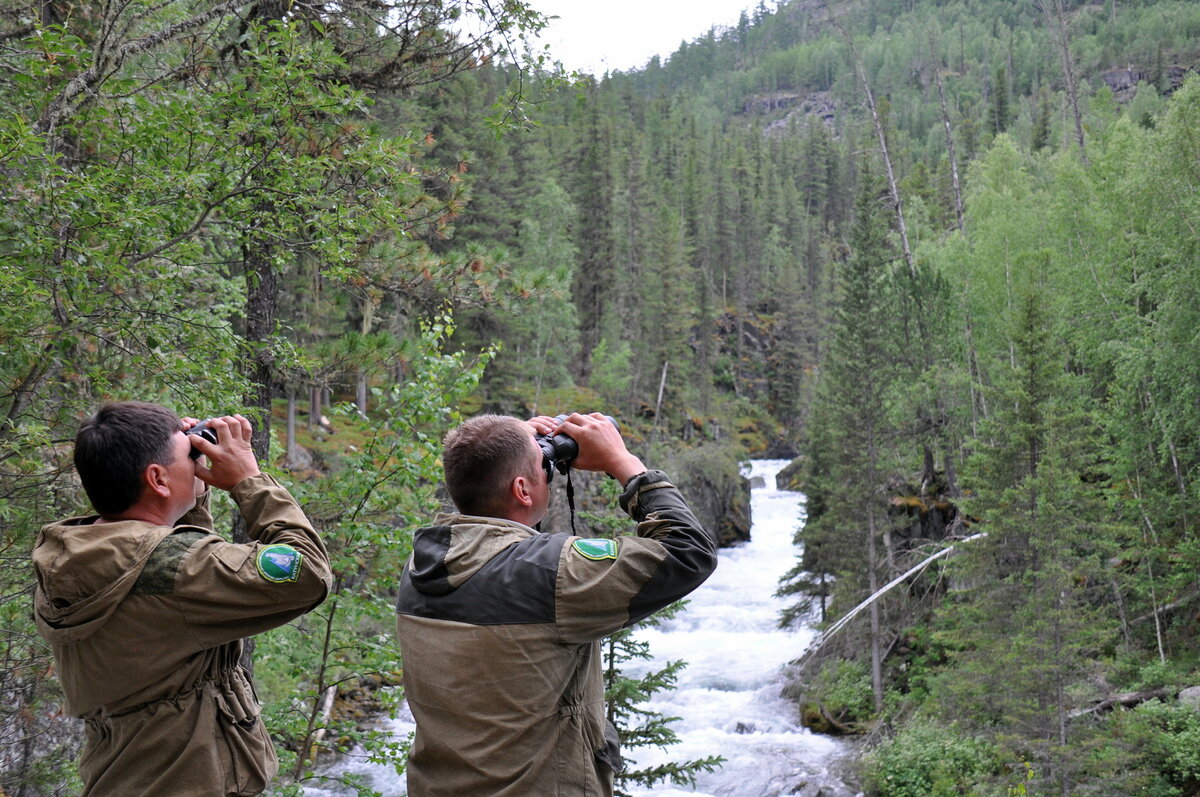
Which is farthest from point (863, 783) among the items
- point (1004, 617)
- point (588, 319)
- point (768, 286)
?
point (768, 286)

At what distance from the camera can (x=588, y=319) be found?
4472cm

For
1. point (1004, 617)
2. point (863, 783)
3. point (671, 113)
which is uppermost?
point (671, 113)

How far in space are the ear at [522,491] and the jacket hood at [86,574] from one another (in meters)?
0.95

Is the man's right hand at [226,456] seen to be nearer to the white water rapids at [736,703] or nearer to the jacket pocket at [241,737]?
the jacket pocket at [241,737]

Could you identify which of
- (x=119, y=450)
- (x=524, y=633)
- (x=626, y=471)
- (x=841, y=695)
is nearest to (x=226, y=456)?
(x=119, y=450)

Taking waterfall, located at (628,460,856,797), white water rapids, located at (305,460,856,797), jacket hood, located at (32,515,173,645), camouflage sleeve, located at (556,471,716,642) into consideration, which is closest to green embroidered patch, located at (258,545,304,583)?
jacket hood, located at (32,515,173,645)

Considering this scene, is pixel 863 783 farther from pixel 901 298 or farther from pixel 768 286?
pixel 768 286

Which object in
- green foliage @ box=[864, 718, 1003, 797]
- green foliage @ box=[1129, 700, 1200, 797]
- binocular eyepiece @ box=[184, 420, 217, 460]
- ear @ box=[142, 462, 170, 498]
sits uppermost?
binocular eyepiece @ box=[184, 420, 217, 460]

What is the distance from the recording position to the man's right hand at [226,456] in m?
2.47

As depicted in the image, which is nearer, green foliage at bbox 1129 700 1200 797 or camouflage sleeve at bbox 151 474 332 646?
camouflage sleeve at bbox 151 474 332 646

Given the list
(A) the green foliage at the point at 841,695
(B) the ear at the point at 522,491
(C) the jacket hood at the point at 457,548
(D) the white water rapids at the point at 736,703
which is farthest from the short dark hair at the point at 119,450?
(A) the green foliage at the point at 841,695

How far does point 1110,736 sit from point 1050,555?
9.02ft

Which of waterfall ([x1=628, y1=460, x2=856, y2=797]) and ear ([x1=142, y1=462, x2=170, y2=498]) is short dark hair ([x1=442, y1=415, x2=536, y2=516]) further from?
waterfall ([x1=628, y1=460, x2=856, y2=797])

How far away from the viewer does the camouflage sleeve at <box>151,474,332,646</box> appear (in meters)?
2.24
